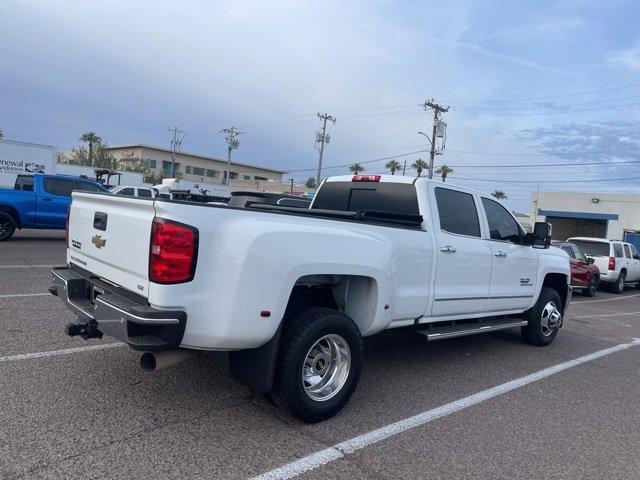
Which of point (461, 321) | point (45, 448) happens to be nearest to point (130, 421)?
point (45, 448)

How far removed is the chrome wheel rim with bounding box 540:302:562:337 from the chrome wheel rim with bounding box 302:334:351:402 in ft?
13.3

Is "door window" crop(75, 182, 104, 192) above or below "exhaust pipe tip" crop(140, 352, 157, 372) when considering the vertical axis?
above

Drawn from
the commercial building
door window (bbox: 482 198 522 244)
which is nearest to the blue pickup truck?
door window (bbox: 482 198 522 244)

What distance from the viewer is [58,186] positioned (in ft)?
45.8

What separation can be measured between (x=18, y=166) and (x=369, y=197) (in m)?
23.8

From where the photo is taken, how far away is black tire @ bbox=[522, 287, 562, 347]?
273 inches

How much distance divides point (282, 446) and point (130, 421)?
109 cm

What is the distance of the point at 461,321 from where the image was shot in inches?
234

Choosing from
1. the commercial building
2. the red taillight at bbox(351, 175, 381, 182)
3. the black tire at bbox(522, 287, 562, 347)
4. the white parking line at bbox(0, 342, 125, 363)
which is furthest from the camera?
the commercial building

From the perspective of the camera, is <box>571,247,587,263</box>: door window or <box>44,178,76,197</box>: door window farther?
<box>571,247,587,263</box>: door window

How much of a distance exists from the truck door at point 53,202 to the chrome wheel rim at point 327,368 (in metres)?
11.7

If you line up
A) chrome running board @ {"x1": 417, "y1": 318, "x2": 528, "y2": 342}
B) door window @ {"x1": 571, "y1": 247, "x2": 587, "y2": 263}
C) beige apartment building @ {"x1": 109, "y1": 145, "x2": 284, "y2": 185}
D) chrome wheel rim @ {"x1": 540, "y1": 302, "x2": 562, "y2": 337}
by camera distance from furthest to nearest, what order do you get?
beige apartment building @ {"x1": 109, "y1": 145, "x2": 284, "y2": 185}, door window @ {"x1": 571, "y1": 247, "x2": 587, "y2": 263}, chrome wheel rim @ {"x1": 540, "y1": 302, "x2": 562, "y2": 337}, chrome running board @ {"x1": 417, "y1": 318, "x2": 528, "y2": 342}

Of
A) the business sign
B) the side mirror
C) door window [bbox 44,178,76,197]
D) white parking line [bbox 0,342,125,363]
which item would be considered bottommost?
white parking line [bbox 0,342,125,363]

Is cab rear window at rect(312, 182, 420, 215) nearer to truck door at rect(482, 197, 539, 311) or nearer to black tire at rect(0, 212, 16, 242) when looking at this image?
truck door at rect(482, 197, 539, 311)
